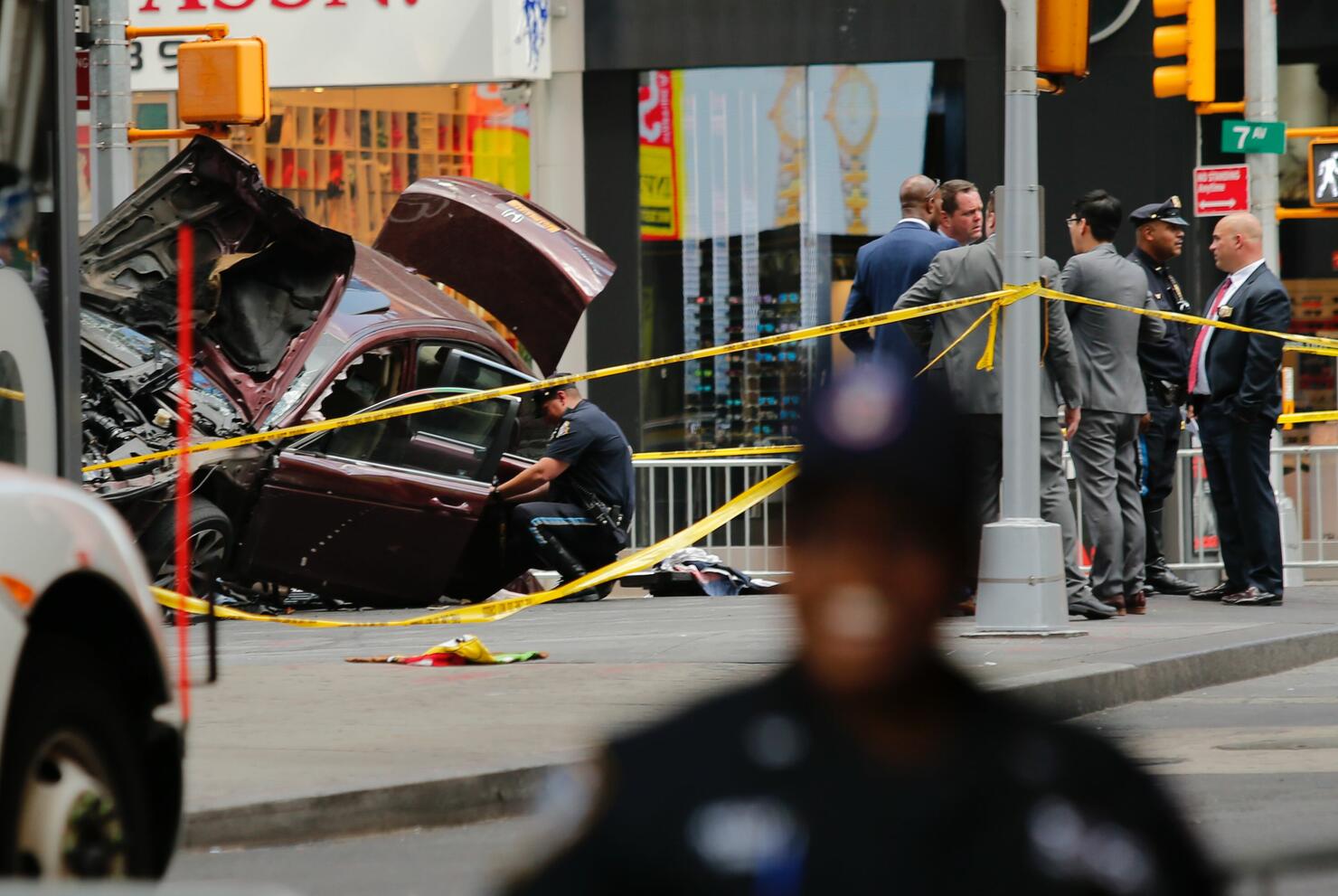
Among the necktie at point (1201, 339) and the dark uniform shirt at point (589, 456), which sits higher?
the necktie at point (1201, 339)

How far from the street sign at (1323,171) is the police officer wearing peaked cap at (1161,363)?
3.02 m

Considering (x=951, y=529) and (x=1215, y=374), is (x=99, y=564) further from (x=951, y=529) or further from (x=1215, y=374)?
(x=1215, y=374)

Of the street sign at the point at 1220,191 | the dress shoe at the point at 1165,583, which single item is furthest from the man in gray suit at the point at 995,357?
the street sign at the point at 1220,191

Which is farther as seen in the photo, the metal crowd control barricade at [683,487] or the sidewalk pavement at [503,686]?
the metal crowd control barricade at [683,487]

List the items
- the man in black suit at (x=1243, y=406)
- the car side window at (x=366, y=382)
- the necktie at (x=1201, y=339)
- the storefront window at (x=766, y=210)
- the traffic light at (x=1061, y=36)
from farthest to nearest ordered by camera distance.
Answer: the storefront window at (x=766, y=210) → the car side window at (x=366, y=382) → the necktie at (x=1201, y=339) → the man in black suit at (x=1243, y=406) → the traffic light at (x=1061, y=36)

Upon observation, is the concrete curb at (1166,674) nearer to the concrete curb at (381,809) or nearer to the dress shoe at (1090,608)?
the concrete curb at (381,809)

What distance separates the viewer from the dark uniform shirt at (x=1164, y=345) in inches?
496

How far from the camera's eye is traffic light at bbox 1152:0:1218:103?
14.3 meters

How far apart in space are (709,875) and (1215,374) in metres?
10.8

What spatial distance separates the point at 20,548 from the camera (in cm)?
419

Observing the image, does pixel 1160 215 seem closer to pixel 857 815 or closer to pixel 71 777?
pixel 71 777

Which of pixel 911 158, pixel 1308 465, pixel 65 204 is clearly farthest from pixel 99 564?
pixel 911 158

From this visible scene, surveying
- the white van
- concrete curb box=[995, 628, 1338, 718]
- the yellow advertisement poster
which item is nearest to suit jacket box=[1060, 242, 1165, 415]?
concrete curb box=[995, 628, 1338, 718]

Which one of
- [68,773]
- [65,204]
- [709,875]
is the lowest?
[68,773]
